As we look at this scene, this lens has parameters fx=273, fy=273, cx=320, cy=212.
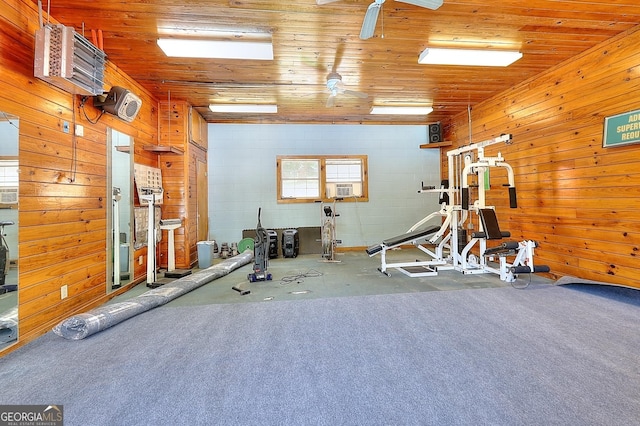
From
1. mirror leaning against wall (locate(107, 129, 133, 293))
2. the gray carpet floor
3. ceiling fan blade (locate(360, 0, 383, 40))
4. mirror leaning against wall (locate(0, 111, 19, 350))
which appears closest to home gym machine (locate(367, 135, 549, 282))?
the gray carpet floor

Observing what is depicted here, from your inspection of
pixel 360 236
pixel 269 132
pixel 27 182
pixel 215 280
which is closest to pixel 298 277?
pixel 215 280

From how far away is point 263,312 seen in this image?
3012mm

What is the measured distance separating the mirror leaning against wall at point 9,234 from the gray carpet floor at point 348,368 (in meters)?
0.27

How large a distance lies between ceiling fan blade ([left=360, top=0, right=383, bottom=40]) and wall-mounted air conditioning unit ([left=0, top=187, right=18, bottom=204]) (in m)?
3.39

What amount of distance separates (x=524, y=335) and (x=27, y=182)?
14.9 feet

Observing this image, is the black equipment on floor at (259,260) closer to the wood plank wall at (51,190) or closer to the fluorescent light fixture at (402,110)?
the wood plank wall at (51,190)

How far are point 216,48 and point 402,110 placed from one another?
157 inches

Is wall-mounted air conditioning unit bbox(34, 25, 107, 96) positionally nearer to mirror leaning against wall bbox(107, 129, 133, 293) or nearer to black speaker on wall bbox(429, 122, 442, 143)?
mirror leaning against wall bbox(107, 129, 133, 293)

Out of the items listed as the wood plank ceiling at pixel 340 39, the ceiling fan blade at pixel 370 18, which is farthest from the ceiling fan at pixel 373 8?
the wood plank ceiling at pixel 340 39

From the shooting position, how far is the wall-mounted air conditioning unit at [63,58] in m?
2.35

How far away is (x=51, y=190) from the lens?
2629 mm

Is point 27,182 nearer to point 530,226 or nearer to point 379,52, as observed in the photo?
point 379,52

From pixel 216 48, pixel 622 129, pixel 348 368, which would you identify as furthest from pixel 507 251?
pixel 216 48

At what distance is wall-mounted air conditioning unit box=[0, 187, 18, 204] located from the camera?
2277mm
